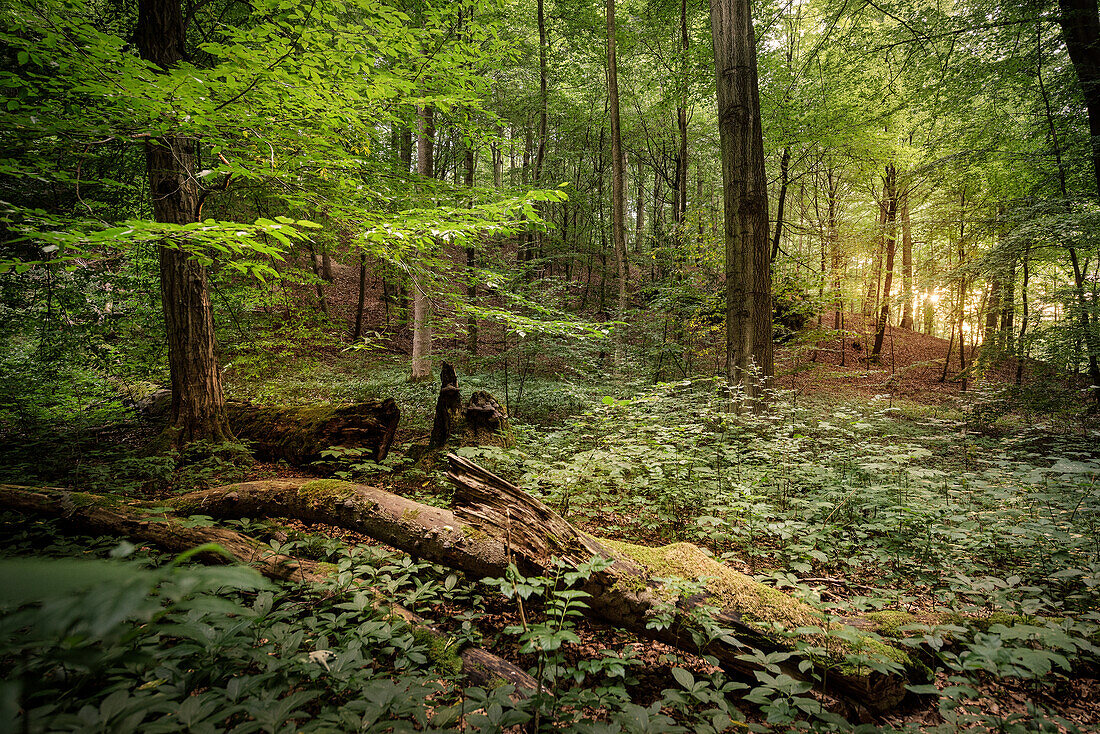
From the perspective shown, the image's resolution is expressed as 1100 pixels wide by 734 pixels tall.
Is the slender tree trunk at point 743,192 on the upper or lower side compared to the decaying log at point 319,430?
upper

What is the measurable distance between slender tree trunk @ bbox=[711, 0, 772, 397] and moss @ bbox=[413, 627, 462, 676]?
4.38 metres

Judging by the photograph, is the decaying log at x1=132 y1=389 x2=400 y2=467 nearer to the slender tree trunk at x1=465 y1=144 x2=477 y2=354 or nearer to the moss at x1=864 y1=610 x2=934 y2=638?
the slender tree trunk at x1=465 y1=144 x2=477 y2=354

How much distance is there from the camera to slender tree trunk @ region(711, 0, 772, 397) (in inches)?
193

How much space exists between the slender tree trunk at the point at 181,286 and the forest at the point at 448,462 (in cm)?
4

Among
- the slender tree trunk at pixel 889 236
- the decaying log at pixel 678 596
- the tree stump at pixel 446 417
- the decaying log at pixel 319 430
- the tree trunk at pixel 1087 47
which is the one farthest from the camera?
the slender tree trunk at pixel 889 236

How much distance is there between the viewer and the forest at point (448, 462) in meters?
1.67

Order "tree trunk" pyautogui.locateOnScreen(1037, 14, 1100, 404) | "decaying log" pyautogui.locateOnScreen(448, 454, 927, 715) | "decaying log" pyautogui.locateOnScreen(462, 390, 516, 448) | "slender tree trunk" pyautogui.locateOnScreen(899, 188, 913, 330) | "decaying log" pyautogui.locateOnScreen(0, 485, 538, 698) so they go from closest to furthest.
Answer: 1. "decaying log" pyautogui.locateOnScreen(448, 454, 927, 715)
2. "decaying log" pyautogui.locateOnScreen(0, 485, 538, 698)
3. "tree trunk" pyautogui.locateOnScreen(1037, 14, 1100, 404)
4. "decaying log" pyautogui.locateOnScreen(462, 390, 516, 448)
5. "slender tree trunk" pyautogui.locateOnScreen(899, 188, 913, 330)

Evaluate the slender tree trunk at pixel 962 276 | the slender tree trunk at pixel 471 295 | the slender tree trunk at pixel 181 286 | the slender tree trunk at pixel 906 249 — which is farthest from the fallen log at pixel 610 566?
the slender tree trunk at pixel 906 249

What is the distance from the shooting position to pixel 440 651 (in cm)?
212

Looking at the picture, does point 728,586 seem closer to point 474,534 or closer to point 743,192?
point 474,534

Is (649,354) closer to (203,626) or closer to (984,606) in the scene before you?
(984,606)

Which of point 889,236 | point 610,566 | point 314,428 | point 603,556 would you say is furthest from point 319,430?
point 889,236

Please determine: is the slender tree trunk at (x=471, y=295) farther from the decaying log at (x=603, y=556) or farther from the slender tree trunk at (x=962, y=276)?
the slender tree trunk at (x=962, y=276)

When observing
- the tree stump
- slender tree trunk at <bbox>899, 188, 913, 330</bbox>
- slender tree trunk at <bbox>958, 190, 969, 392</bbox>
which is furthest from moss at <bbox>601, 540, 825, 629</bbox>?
slender tree trunk at <bbox>899, 188, 913, 330</bbox>
